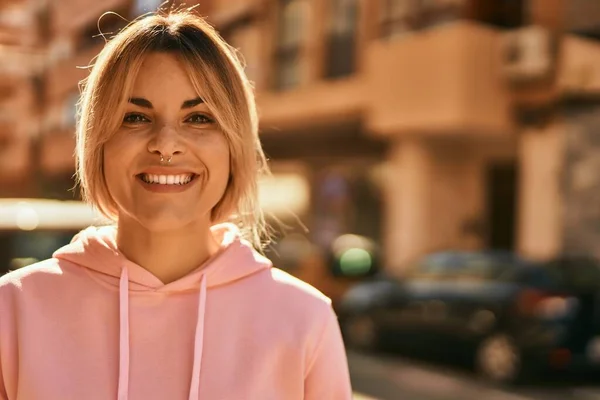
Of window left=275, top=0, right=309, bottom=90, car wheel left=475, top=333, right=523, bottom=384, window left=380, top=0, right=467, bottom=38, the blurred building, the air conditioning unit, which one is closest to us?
car wheel left=475, top=333, right=523, bottom=384

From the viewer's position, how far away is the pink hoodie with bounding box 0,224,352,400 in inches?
64.1

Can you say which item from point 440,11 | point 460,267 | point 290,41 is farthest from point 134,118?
point 290,41

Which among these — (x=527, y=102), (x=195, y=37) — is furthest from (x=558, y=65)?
(x=195, y=37)

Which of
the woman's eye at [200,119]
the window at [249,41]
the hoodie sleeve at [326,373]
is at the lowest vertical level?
the hoodie sleeve at [326,373]

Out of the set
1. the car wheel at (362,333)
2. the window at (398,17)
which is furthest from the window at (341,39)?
the car wheel at (362,333)

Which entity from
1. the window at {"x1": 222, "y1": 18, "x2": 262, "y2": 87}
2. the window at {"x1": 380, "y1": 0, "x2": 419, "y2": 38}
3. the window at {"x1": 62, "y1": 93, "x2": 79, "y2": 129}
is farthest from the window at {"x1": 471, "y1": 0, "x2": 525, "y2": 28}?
the window at {"x1": 62, "y1": 93, "x2": 79, "y2": 129}

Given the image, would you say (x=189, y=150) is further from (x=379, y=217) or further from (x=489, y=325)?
(x=379, y=217)

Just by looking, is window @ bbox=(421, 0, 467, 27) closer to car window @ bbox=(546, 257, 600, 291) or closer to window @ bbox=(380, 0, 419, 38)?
window @ bbox=(380, 0, 419, 38)

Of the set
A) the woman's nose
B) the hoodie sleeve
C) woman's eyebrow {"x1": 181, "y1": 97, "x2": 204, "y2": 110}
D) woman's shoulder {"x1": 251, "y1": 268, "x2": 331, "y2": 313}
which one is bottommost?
the hoodie sleeve

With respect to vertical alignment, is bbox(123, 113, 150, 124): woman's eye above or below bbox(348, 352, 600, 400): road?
above

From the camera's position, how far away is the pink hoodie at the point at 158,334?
1.63 m

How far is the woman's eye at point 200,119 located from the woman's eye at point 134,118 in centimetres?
8

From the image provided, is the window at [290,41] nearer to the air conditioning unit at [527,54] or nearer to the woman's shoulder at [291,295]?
the air conditioning unit at [527,54]

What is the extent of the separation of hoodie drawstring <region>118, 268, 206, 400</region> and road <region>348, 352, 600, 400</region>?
6.82 m
